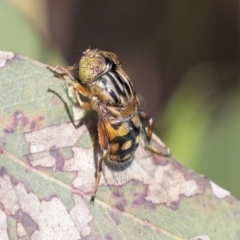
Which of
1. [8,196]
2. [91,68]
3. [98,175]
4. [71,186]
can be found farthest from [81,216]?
[91,68]

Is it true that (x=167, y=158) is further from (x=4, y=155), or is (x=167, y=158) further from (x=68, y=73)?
(x=4, y=155)

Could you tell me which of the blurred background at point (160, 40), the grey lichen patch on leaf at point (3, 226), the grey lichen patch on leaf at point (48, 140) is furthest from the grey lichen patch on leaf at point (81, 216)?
the blurred background at point (160, 40)

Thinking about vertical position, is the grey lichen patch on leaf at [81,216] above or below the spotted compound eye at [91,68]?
below

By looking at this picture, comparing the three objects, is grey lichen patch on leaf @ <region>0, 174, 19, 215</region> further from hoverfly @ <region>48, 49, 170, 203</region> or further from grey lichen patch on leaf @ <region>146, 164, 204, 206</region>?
grey lichen patch on leaf @ <region>146, 164, 204, 206</region>

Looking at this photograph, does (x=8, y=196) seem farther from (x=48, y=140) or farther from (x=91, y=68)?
(x=91, y=68)

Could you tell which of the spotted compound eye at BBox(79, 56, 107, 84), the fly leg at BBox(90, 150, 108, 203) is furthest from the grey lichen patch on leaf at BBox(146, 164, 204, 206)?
the spotted compound eye at BBox(79, 56, 107, 84)

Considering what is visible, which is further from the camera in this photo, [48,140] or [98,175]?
[98,175]

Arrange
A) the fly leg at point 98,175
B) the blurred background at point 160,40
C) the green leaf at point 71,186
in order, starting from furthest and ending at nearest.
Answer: the blurred background at point 160,40 < the fly leg at point 98,175 < the green leaf at point 71,186

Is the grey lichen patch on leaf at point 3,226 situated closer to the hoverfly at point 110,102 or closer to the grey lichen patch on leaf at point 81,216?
the grey lichen patch on leaf at point 81,216
